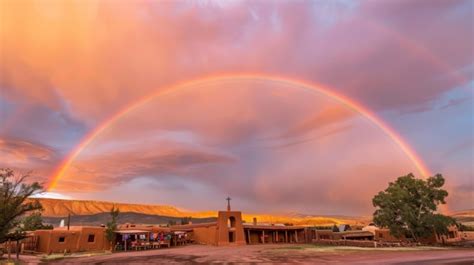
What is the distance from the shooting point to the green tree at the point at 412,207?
59281 millimetres

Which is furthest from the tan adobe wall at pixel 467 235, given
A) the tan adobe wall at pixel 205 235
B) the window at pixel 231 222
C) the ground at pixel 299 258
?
the tan adobe wall at pixel 205 235

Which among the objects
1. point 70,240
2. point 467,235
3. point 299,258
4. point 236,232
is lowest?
point 299,258

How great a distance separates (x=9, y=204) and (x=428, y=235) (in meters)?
58.6

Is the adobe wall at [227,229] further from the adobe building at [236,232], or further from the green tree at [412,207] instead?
the green tree at [412,207]

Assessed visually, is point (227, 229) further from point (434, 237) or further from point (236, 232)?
point (434, 237)

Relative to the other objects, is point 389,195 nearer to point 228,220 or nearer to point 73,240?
point 228,220

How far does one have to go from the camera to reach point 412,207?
61.5 m

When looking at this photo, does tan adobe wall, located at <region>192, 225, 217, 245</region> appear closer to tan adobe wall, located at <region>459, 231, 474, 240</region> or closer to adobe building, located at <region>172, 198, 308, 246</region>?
adobe building, located at <region>172, 198, 308, 246</region>

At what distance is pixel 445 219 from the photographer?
58.4 metres

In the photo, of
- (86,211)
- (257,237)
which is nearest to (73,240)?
(257,237)

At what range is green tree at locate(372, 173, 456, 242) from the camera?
194ft

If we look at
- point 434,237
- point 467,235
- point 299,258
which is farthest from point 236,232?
point 467,235

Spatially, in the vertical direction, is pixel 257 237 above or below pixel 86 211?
below

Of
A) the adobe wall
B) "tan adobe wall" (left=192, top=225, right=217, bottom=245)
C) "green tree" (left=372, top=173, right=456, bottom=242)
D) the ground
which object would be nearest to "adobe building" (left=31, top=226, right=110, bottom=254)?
the ground
